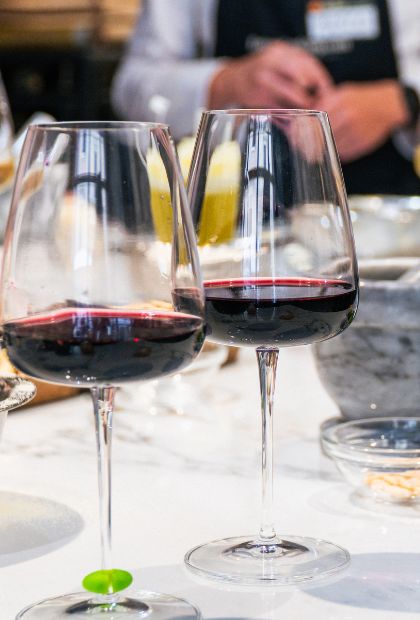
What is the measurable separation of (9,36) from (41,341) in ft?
15.9

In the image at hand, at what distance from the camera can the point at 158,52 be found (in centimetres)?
295

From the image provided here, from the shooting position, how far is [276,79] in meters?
2.56

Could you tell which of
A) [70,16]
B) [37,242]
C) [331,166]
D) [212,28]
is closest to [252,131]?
[331,166]

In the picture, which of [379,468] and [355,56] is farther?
[355,56]

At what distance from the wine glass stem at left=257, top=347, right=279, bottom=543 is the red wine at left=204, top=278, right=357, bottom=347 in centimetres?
2

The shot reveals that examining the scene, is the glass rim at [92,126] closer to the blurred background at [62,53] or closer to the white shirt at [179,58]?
the white shirt at [179,58]

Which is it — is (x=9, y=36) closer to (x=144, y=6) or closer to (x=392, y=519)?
(x=144, y=6)

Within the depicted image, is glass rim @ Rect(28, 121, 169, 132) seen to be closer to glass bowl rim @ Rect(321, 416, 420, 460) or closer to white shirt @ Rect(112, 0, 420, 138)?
glass bowl rim @ Rect(321, 416, 420, 460)

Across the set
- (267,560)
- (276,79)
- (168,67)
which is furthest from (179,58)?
(267,560)

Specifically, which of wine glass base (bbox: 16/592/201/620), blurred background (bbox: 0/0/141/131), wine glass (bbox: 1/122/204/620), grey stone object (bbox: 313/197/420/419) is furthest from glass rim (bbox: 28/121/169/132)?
blurred background (bbox: 0/0/141/131)

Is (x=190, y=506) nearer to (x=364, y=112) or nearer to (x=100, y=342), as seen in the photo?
(x=100, y=342)

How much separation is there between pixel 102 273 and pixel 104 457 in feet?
0.32

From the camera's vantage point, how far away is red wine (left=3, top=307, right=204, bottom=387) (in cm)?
59

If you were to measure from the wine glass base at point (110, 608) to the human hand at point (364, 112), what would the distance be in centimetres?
203
